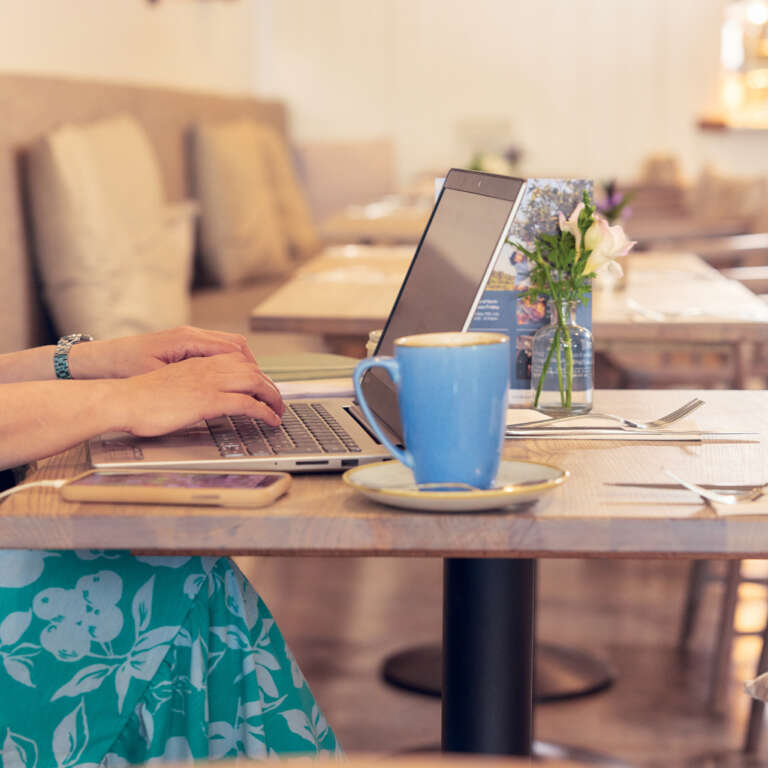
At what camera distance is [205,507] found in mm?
863

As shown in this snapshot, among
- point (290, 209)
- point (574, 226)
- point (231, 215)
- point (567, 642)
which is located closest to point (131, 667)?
point (574, 226)

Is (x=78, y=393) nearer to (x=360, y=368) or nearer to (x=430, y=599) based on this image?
(x=360, y=368)

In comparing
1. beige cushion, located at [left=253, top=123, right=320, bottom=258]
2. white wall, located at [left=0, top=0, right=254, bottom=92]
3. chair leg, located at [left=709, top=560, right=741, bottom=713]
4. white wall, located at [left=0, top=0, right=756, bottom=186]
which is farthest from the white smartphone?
white wall, located at [left=0, top=0, right=756, bottom=186]

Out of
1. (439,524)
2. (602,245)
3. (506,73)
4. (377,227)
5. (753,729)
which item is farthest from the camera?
(506,73)

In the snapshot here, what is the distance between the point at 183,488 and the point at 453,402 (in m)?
0.21

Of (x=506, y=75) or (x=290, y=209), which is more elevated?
(x=506, y=75)

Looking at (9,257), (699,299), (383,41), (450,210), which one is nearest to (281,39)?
(383,41)

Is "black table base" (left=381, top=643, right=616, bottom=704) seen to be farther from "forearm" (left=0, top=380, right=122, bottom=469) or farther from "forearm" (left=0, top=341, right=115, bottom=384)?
"forearm" (left=0, top=380, right=122, bottom=469)

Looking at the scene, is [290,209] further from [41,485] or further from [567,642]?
[41,485]

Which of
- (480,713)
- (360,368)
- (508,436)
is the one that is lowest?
(480,713)

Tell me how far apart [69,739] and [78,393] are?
282 mm

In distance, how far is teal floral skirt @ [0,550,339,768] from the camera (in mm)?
977

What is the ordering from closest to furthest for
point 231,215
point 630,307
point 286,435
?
point 286,435 < point 630,307 < point 231,215

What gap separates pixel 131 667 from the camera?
988 mm
